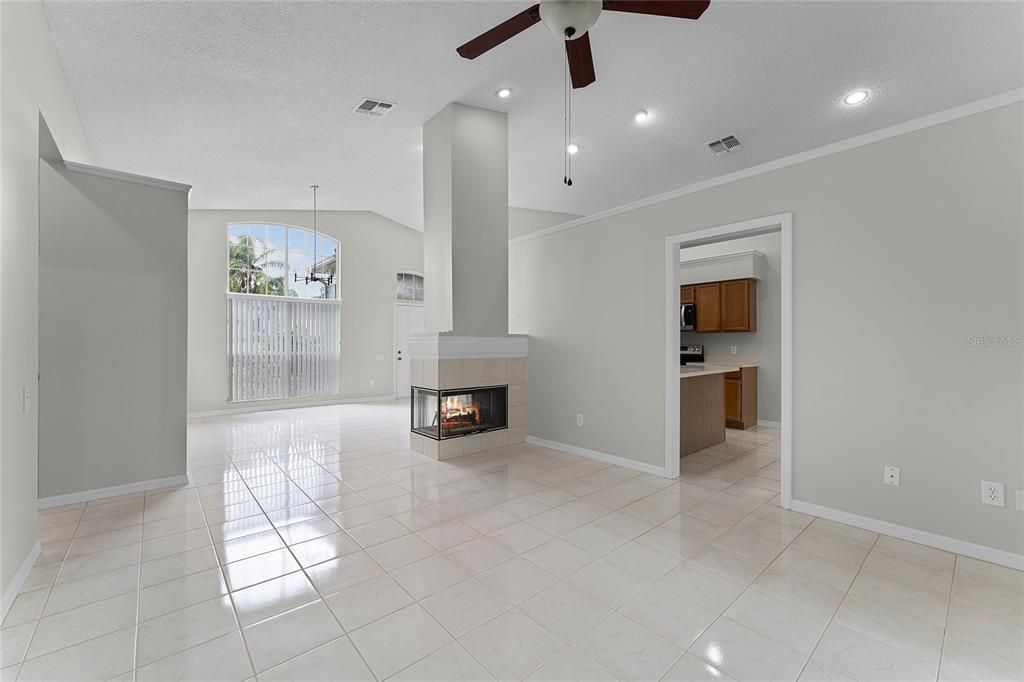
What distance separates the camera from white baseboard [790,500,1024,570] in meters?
2.49

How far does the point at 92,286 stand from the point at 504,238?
11.4 feet

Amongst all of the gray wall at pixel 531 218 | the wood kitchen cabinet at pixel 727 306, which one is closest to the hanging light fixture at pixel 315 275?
the gray wall at pixel 531 218

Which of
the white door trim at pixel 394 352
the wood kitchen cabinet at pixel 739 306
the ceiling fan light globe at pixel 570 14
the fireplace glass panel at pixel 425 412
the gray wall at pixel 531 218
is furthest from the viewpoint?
the white door trim at pixel 394 352

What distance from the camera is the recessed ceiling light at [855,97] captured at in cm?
381

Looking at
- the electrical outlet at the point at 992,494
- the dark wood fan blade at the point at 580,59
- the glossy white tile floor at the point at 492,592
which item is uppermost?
the dark wood fan blade at the point at 580,59

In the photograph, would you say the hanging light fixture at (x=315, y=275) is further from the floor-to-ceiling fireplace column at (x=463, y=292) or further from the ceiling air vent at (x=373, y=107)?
the ceiling air vent at (x=373, y=107)

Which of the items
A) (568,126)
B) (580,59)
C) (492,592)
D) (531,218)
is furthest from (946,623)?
(531,218)

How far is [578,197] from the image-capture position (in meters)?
6.51

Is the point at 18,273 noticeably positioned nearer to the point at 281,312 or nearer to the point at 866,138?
the point at 866,138

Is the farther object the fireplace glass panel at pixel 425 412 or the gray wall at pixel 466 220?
the fireplace glass panel at pixel 425 412

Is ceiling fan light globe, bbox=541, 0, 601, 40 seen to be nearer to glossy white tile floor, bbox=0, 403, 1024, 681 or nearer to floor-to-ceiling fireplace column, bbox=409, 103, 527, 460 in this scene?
floor-to-ceiling fireplace column, bbox=409, 103, 527, 460

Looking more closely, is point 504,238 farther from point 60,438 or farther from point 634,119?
point 60,438

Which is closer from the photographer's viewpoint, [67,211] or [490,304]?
[67,211]

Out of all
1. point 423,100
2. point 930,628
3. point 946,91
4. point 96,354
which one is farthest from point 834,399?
point 96,354
